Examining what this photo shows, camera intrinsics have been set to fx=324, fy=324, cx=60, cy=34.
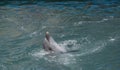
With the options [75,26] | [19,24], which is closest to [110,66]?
[75,26]

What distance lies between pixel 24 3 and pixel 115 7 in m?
5.24

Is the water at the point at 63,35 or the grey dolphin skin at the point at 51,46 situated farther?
the grey dolphin skin at the point at 51,46

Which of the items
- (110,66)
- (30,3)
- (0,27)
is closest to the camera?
(110,66)

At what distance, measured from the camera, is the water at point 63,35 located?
9.12 meters

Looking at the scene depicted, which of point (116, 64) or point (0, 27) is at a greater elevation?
point (116, 64)

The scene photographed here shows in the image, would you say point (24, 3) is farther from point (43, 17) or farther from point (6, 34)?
point (6, 34)

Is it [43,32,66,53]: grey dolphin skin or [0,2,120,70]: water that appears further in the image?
[43,32,66,53]: grey dolphin skin

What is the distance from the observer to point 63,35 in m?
11.4

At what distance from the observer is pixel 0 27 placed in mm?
13156

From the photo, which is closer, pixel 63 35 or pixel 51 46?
pixel 51 46

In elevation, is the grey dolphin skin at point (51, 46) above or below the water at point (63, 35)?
above

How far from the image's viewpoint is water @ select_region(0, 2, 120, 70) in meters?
9.12

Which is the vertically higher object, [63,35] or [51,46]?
[51,46]

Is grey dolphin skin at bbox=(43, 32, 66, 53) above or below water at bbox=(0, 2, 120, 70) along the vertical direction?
above
